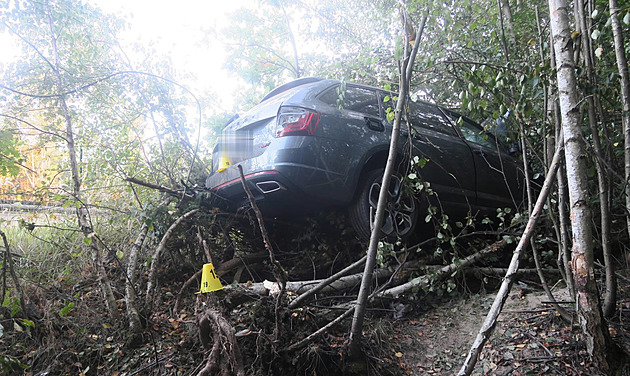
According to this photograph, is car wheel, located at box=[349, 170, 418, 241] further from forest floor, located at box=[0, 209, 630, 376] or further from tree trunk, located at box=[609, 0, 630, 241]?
tree trunk, located at box=[609, 0, 630, 241]

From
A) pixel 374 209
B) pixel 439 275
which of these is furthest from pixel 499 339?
pixel 374 209

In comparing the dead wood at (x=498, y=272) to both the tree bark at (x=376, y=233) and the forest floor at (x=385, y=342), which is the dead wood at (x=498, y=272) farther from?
the tree bark at (x=376, y=233)

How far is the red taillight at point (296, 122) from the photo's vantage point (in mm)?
3087

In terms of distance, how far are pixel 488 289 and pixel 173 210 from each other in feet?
10.7

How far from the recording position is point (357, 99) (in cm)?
366

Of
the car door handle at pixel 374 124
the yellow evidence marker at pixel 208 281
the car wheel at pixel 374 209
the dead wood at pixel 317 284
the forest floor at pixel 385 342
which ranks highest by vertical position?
the car door handle at pixel 374 124

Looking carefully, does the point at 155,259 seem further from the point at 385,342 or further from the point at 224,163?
the point at 385,342

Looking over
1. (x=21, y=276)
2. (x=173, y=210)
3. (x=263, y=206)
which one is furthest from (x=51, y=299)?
(x=263, y=206)

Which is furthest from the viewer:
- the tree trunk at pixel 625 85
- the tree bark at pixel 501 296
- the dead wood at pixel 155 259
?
the dead wood at pixel 155 259

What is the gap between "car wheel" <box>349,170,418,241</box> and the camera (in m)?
3.30

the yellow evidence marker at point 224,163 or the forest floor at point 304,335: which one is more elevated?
the yellow evidence marker at point 224,163

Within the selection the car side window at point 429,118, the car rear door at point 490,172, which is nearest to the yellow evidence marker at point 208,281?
the car side window at point 429,118

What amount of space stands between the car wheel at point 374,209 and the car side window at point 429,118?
33.3 inches

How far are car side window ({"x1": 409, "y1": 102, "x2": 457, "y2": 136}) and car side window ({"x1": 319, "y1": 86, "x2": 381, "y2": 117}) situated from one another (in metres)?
0.45
